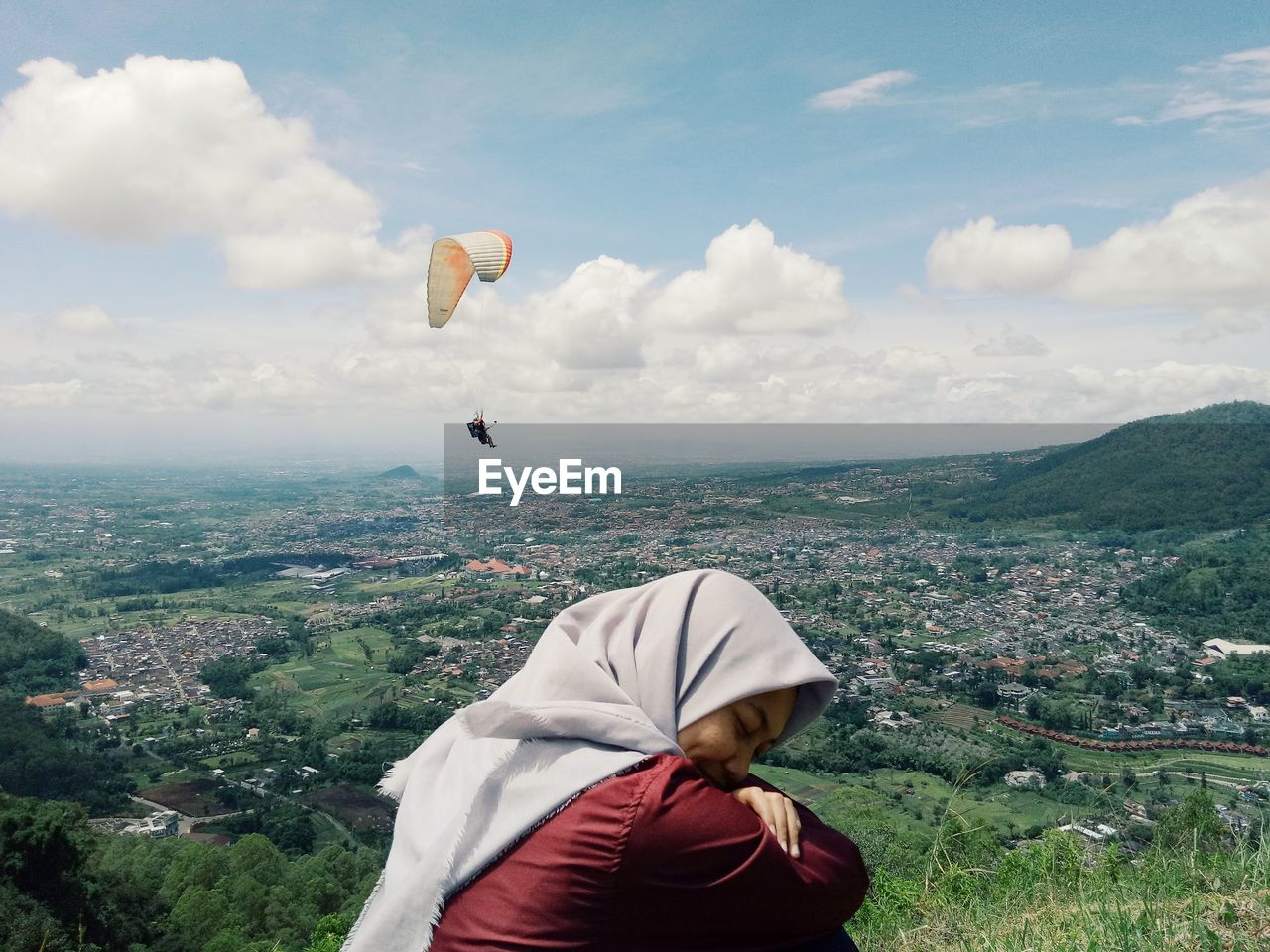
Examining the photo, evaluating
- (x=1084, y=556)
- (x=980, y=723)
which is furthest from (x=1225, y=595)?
(x=980, y=723)

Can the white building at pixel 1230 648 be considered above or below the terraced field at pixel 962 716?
above

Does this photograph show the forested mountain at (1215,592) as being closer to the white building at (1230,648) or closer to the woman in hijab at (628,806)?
the white building at (1230,648)

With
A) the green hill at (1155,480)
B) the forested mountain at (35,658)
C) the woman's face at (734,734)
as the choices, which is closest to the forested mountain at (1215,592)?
the green hill at (1155,480)

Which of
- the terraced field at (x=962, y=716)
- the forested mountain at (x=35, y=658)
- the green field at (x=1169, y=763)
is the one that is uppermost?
the green field at (x=1169, y=763)

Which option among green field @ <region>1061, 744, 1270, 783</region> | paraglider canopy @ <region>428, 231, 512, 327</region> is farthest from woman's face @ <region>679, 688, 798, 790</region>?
green field @ <region>1061, 744, 1270, 783</region>

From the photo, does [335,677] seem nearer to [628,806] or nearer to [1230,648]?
[628,806]

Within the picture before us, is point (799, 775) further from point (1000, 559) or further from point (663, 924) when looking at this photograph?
point (1000, 559)

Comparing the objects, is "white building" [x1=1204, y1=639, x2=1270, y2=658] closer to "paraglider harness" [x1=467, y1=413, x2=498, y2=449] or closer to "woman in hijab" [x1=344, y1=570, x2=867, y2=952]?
"paraglider harness" [x1=467, y1=413, x2=498, y2=449]

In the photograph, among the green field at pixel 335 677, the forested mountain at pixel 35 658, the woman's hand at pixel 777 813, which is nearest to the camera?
the woman's hand at pixel 777 813
